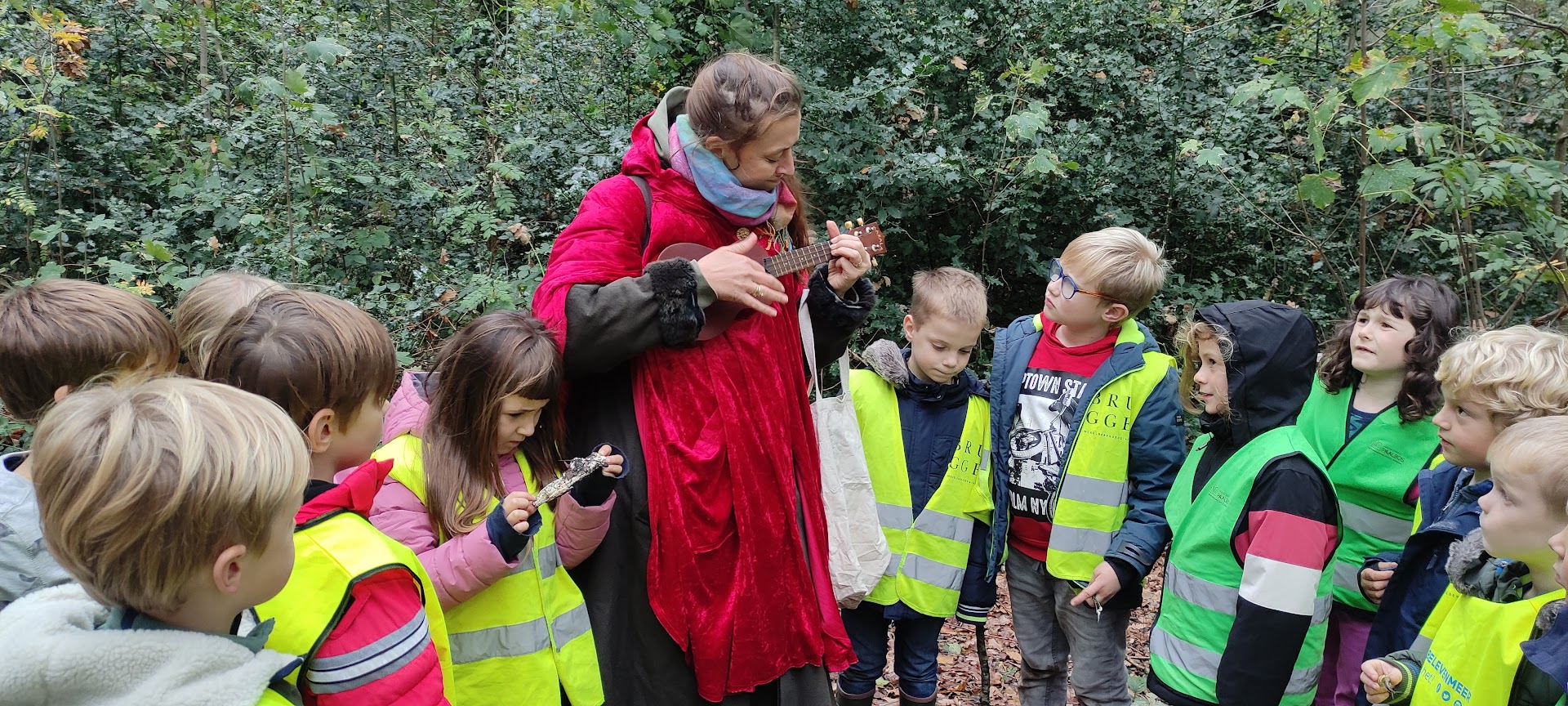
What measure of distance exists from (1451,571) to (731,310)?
1707mm

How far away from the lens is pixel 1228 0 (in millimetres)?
7176

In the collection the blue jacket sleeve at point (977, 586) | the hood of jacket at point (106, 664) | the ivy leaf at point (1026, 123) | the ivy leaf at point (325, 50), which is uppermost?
the ivy leaf at point (325, 50)

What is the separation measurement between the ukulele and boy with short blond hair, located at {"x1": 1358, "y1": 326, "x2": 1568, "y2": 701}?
59.9 inches

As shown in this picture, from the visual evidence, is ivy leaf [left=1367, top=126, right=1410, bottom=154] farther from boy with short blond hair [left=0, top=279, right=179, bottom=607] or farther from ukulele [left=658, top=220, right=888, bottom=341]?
boy with short blond hair [left=0, top=279, right=179, bottom=607]

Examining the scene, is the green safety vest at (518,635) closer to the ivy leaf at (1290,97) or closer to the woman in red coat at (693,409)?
the woman in red coat at (693,409)

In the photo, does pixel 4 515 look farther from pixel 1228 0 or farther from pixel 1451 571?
pixel 1228 0

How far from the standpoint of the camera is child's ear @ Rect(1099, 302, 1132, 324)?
2990 mm

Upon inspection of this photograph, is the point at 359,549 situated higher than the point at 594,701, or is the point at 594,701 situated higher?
the point at 359,549

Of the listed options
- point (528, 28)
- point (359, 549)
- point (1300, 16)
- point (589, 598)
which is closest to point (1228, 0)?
point (1300, 16)

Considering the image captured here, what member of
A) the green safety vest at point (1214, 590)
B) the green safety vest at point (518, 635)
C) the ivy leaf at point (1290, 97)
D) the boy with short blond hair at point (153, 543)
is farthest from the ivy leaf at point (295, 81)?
the ivy leaf at point (1290, 97)

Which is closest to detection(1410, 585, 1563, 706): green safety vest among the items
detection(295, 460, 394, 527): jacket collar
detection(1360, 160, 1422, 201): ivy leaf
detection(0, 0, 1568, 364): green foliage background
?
detection(295, 460, 394, 527): jacket collar

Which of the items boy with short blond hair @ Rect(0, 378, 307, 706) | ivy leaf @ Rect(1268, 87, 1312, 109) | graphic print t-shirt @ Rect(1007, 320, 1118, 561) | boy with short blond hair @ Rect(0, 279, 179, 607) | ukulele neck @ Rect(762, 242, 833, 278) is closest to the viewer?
boy with short blond hair @ Rect(0, 378, 307, 706)

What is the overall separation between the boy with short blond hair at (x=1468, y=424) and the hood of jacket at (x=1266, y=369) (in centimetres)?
32

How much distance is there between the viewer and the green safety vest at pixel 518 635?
6.63 ft
